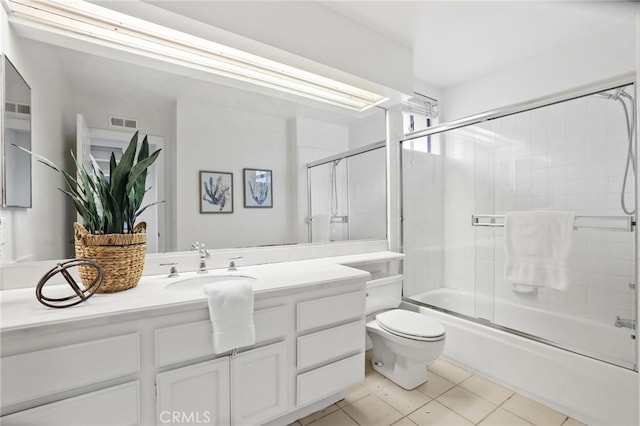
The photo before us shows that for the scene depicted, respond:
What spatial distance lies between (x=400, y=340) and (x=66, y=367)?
159cm

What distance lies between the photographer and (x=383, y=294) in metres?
2.19

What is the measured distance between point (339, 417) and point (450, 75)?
3114mm

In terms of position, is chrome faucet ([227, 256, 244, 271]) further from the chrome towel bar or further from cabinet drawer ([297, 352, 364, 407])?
the chrome towel bar

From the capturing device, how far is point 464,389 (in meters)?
1.82

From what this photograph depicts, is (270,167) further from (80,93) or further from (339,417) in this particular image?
(339,417)

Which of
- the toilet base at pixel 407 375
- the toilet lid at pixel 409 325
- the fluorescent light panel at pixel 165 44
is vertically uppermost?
the fluorescent light panel at pixel 165 44

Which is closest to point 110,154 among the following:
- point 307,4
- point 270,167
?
point 270,167

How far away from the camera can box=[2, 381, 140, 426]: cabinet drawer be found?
34.9 inches

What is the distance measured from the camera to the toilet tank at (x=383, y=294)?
211cm

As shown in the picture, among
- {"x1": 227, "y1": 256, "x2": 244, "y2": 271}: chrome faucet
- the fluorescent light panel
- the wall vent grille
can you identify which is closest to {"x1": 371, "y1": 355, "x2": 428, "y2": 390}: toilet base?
{"x1": 227, "y1": 256, "x2": 244, "y2": 271}: chrome faucet

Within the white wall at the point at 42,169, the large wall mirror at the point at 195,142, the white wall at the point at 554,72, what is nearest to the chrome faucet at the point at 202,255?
the large wall mirror at the point at 195,142

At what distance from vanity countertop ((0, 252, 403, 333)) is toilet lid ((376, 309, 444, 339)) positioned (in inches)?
19.8
